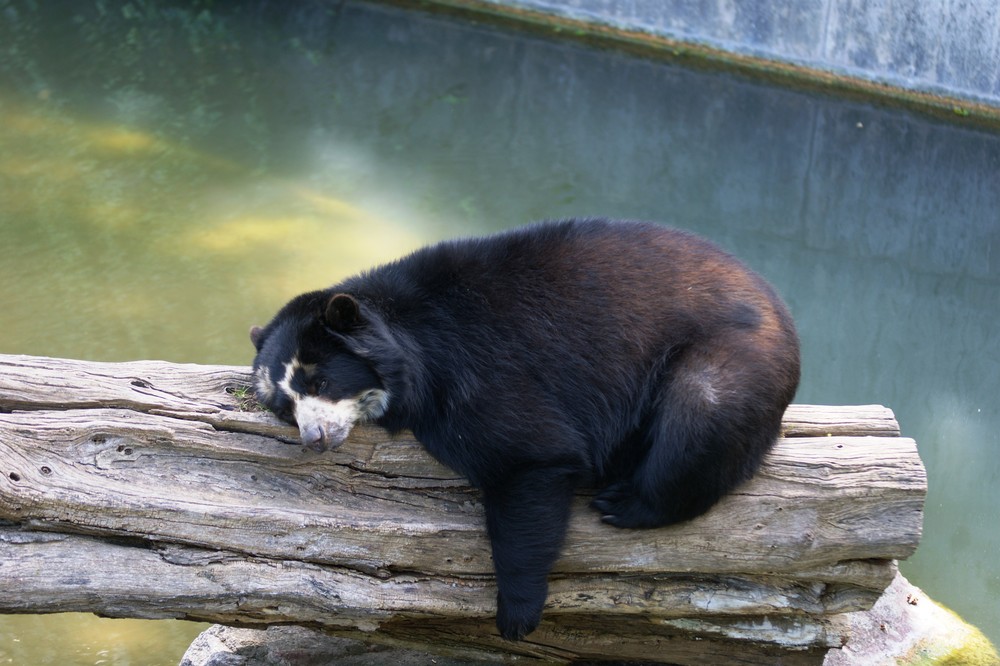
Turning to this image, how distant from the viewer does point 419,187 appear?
902 centimetres

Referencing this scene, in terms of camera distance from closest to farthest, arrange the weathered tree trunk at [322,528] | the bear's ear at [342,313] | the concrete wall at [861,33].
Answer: the bear's ear at [342,313] < the weathered tree trunk at [322,528] < the concrete wall at [861,33]

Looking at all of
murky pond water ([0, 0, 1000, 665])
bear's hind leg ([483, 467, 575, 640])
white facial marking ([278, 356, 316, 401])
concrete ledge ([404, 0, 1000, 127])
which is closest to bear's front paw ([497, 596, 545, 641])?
bear's hind leg ([483, 467, 575, 640])

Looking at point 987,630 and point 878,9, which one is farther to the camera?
point 878,9

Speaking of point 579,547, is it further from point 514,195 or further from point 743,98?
point 743,98

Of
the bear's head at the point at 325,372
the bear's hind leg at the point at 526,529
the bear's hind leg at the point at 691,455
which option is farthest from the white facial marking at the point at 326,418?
the bear's hind leg at the point at 691,455

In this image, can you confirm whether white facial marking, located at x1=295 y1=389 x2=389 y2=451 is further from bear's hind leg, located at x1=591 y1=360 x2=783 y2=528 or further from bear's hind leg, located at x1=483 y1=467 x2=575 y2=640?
bear's hind leg, located at x1=591 y1=360 x2=783 y2=528

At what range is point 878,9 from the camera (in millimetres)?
11031

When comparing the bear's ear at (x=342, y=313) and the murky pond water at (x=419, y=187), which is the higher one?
the bear's ear at (x=342, y=313)

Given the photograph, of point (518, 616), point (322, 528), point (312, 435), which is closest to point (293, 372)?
point (312, 435)

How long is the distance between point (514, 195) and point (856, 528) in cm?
599

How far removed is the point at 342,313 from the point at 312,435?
0.39 m

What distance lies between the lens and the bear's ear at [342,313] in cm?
322

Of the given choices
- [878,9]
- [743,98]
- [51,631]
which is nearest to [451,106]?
[743,98]

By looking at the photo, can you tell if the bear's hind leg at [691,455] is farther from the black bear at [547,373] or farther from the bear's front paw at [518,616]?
the bear's front paw at [518,616]
